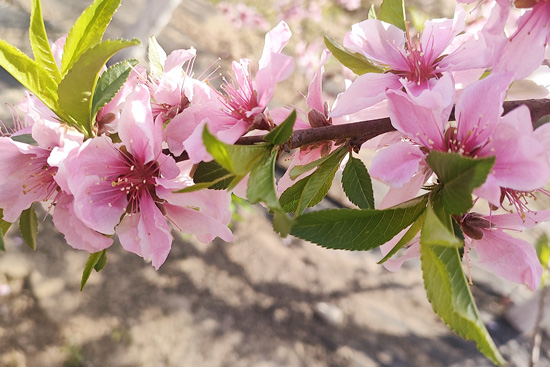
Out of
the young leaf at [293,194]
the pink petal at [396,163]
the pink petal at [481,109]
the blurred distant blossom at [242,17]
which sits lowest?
the blurred distant blossom at [242,17]

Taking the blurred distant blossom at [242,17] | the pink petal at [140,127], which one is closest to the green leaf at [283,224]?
the pink petal at [140,127]

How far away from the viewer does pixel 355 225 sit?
1.56ft

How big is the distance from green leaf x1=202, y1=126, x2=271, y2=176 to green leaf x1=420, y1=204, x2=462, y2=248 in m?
0.19

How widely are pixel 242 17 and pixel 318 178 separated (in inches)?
220

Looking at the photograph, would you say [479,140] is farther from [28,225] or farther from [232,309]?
[232,309]

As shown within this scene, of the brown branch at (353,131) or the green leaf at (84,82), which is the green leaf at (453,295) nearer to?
the brown branch at (353,131)

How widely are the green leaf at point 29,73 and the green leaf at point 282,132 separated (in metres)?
0.32

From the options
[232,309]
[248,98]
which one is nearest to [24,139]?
[248,98]

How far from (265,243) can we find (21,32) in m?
3.16

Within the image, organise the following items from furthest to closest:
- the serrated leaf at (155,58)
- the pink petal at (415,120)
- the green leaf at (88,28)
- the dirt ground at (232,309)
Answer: the dirt ground at (232,309), the serrated leaf at (155,58), the green leaf at (88,28), the pink petal at (415,120)

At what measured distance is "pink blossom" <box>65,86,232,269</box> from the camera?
20.8 inches

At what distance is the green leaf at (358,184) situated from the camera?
0.60 m

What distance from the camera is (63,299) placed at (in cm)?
253

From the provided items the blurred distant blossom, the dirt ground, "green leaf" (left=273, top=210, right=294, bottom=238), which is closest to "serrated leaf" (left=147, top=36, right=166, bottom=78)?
"green leaf" (left=273, top=210, right=294, bottom=238)
